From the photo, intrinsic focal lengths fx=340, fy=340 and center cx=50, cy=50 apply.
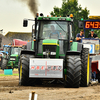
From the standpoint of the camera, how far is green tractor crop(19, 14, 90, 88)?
39.4 ft

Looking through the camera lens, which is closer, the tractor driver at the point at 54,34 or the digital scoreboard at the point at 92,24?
the tractor driver at the point at 54,34

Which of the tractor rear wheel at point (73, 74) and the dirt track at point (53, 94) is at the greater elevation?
the tractor rear wheel at point (73, 74)

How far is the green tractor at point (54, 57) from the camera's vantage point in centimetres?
1201

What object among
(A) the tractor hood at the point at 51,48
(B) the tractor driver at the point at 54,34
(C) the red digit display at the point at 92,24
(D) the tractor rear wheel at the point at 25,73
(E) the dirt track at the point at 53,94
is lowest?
(E) the dirt track at the point at 53,94

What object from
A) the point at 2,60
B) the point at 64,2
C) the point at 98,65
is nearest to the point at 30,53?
the point at 98,65

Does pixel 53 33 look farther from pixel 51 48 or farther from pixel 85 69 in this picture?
pixel 85 69

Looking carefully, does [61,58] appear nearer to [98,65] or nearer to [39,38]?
[39,38]

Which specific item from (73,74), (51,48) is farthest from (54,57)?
(73,74)

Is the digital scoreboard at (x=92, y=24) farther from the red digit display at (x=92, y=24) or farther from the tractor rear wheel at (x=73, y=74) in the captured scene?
the tractor rear wheel at (x=73, y=74)

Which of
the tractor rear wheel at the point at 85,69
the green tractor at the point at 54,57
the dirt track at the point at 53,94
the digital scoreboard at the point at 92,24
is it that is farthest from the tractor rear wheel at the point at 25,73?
the digital scoreboard at the point at 92,24

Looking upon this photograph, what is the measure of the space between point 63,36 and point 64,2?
1963 inches

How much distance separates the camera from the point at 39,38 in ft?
44.0

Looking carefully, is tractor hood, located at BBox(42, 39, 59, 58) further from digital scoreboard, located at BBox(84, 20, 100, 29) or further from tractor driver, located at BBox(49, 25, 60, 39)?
digital scoreboard, located at BBox(84, 20, 100, 29)

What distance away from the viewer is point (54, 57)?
502 inches
